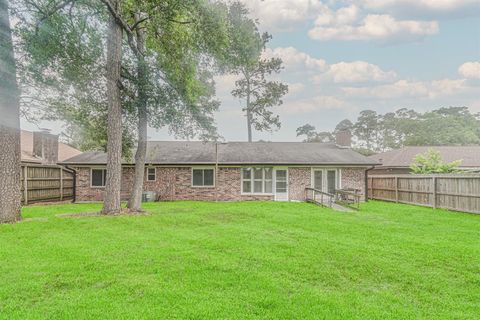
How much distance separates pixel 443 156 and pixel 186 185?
2142 centimetres

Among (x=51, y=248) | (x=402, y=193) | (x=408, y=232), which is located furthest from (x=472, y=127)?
(x=51, y=248)

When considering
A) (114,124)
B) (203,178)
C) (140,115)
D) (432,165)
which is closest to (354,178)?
(432,165)

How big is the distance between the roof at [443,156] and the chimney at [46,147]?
73.2ft

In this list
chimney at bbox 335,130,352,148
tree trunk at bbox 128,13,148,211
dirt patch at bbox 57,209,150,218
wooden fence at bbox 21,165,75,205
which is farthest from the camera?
chimney at bbox 335,130,352,148

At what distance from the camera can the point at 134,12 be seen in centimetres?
1278

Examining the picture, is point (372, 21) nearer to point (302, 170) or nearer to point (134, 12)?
point (302, 170)

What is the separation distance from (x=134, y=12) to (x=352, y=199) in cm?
1304

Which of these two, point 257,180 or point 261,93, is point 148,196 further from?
point 261,93

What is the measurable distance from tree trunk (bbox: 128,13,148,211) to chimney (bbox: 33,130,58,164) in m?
11.3

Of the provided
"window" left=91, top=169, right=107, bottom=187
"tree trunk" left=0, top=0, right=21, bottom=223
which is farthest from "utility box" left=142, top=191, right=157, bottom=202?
"tree trunk" left=0, top=0, right=21, bottom=223

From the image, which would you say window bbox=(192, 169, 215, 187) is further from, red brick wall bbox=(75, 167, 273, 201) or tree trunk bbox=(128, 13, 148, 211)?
tree trunk bbox=(128, 13, 148, 211)

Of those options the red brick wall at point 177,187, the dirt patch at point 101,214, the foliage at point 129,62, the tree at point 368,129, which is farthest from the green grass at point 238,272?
the tree at point 368,129

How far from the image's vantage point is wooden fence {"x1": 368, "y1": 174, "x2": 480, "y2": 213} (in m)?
12.5

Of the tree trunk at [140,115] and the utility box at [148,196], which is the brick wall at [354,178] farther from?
the tree trunk at [140,115]
